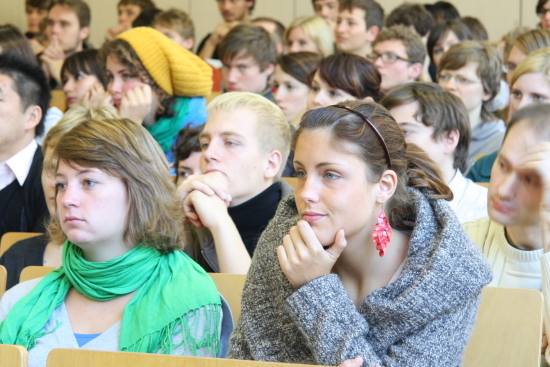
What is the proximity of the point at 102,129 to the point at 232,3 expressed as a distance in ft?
17.3

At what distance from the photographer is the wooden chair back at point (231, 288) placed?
1892 millimetres

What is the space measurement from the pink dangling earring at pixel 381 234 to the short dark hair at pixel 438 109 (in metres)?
1.33

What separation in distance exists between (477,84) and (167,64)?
1775mm

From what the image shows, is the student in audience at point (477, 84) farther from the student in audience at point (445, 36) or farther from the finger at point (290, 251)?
the finger at point (290, 251)

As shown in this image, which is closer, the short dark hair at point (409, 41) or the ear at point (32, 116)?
the ear at point (32, 116)

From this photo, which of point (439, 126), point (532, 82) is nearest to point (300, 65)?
point (532, 82)

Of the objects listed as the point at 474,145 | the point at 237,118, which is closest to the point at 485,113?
the point at 474,145

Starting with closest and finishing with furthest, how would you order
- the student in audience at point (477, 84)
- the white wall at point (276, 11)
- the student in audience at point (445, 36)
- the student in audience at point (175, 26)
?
the student in audience at point (477, 84)
the student in audience at point (445, 36)
the student in audience at point (175, 26)
the white wall at point (276, 11)

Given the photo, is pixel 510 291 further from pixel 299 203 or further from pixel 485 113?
pixel 485 113

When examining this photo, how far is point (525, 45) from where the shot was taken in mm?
4133

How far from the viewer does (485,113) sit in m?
4.07

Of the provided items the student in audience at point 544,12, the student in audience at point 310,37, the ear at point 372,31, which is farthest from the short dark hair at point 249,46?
the student in audience at point 544,12

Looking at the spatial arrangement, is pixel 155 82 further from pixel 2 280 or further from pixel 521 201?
pixel 521 201

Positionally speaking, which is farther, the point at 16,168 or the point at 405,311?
the point at 16,168
